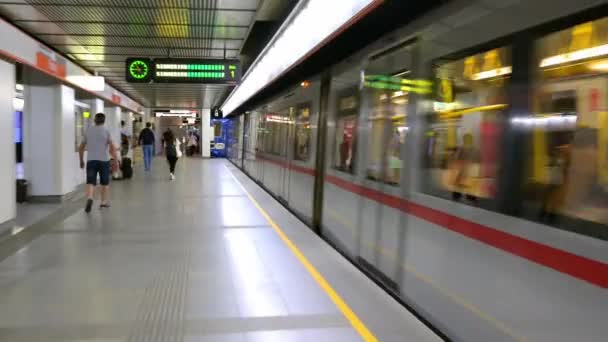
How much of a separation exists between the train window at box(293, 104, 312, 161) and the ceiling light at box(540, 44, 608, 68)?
543 centimetres

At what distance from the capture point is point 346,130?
246 inches

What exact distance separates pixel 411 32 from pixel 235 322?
2.60 meters

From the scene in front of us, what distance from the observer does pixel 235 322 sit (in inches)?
150

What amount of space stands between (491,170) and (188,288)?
9.04ft

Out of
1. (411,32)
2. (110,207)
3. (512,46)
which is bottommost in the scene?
(110,207)

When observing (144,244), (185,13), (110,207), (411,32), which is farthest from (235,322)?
(110,207)

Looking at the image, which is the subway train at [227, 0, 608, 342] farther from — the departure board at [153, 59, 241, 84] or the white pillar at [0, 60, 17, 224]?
the departure board at [153, 59, 241, 84]

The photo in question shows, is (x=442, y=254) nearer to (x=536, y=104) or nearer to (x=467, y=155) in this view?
(x=467, y=155)

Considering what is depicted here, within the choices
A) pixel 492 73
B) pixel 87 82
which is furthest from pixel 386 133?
pixel 87 82

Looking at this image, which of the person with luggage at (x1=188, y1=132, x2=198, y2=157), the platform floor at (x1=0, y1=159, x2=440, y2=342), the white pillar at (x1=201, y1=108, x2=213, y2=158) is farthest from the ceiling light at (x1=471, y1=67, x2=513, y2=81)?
the person with luggage at (x1=188, y1=132, x2=198, y2=157)

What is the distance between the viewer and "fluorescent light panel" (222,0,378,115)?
18.5ft

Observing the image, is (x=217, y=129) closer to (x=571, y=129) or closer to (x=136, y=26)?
(x=136, y=26)

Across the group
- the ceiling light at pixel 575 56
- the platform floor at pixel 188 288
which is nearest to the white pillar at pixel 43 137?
the platform floor at pixel 188 288

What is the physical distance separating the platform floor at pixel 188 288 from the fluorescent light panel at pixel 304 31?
2.51m
